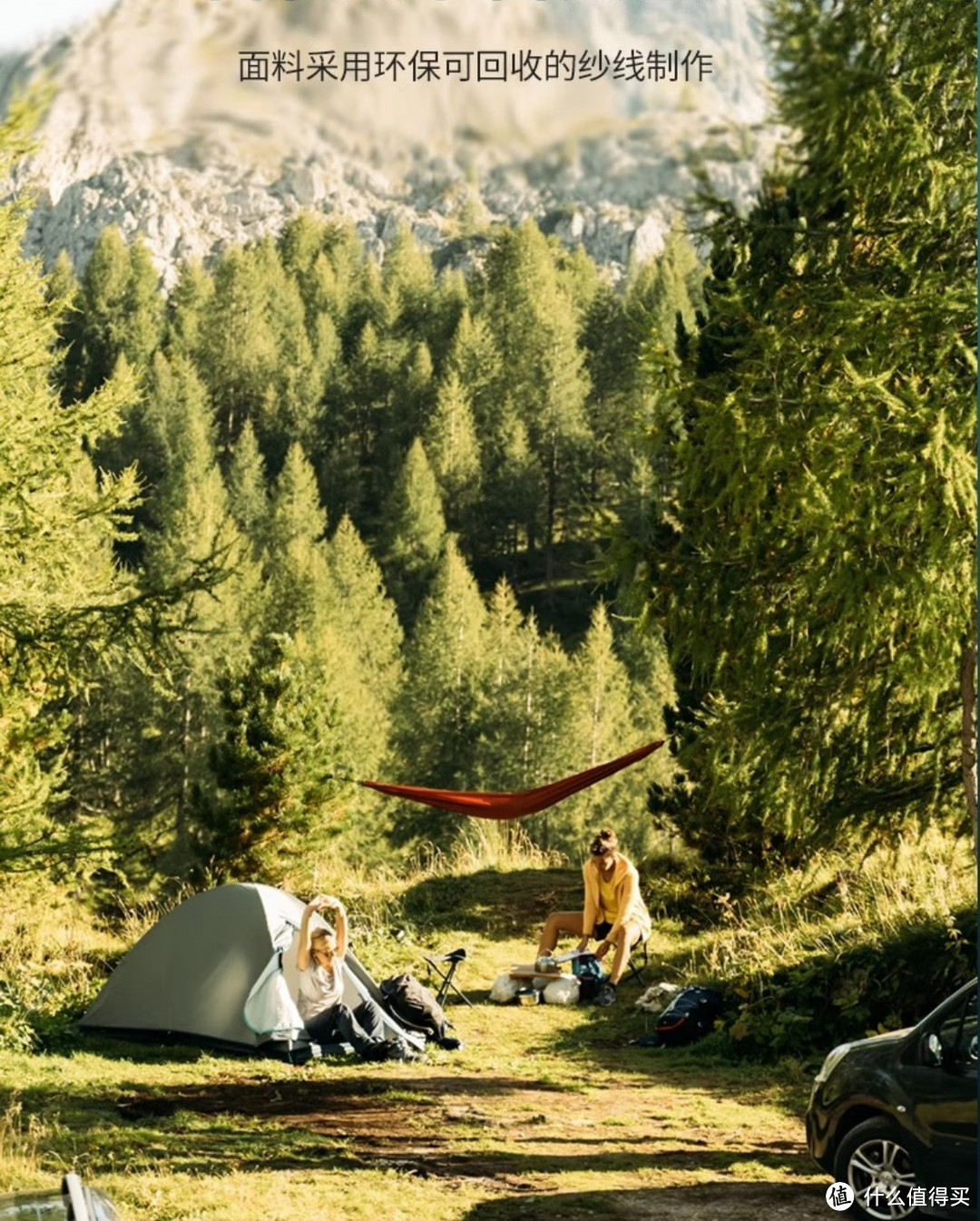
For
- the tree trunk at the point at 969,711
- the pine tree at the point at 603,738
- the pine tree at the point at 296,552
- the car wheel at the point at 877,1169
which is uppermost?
the tree trunk at the point at 969,711

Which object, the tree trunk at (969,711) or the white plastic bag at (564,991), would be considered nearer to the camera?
the tree trunk at (969,711)

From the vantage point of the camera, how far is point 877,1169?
4.42 metres

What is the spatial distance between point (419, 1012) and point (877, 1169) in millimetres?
3454

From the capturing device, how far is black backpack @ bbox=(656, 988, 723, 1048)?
7344 mm

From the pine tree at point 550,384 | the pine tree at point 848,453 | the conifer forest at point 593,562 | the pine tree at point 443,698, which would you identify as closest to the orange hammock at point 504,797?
the conifer forest at point 593,562

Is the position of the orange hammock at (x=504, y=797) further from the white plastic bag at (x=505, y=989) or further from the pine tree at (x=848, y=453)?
the pine tree at (x=848, y=453)

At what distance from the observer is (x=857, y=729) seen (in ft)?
20.6

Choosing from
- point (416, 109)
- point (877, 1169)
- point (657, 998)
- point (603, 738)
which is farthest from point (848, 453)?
point (603, 738)

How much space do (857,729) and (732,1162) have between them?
188cm

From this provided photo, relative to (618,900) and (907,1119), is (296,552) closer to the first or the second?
(618,900)

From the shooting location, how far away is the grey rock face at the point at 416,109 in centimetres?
238

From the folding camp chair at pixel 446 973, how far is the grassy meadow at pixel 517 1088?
0.12 meters

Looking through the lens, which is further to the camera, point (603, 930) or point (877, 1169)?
point (603, 930)

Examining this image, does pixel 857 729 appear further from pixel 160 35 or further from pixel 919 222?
pixel 160 35
